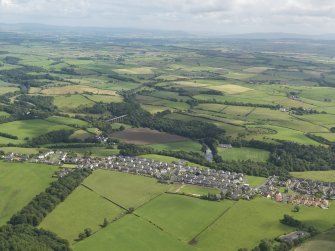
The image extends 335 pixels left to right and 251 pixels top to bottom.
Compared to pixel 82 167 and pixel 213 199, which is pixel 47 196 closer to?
pixel 82 167

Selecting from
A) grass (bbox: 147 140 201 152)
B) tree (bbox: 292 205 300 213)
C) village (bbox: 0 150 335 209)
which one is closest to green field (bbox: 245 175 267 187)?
village (bbox: 0 150 335 209)

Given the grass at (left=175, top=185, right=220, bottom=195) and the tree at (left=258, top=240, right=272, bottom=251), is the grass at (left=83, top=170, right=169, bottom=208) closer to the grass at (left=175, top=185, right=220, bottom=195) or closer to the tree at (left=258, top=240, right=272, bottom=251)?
the grass at (left=175, top=185, right=220, bottom=195)

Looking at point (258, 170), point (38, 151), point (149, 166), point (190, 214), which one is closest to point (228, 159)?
point (258, 170)

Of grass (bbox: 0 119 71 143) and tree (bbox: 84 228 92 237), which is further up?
tree (bbox: 84 228 92 237)

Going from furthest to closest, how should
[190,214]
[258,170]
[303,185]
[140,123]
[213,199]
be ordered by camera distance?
[140,123]
[258,170]
[303,185]
[213,199]
[190,214]

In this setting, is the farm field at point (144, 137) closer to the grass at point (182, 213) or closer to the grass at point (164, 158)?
the grass at point (164, 158)
